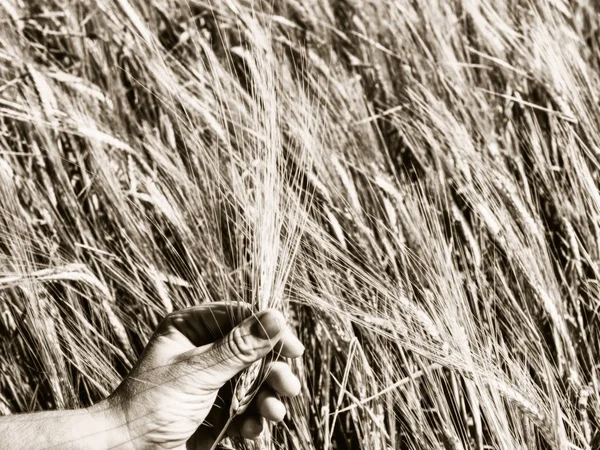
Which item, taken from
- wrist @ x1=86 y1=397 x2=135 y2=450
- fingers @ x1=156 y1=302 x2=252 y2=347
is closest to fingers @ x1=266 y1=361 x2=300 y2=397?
fingers @ x1=156 y1=302 x2=252 y2=347

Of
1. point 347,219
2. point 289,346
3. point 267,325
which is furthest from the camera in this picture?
point 347,219

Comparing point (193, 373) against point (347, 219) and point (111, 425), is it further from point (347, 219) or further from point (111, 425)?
point (347, 219)

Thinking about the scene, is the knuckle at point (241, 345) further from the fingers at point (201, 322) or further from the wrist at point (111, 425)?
the wrist at point (111, 425)

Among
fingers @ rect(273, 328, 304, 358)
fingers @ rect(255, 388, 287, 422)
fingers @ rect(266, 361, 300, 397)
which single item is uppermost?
fingers @ rect(273, 328, 304, 358)

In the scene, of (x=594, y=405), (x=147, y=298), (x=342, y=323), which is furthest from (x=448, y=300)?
(x=147, y=298)

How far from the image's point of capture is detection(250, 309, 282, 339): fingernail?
1.03 meters

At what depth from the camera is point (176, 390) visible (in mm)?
1127

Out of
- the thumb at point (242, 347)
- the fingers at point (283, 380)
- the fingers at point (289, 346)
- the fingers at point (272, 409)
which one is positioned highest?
the thumb at point (242, 347)

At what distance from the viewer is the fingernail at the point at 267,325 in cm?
103

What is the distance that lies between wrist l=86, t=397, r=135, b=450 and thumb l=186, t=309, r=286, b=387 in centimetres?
16

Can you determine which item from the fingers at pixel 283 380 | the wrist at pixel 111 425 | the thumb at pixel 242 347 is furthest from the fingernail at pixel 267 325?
the wrist at pixel 111 425

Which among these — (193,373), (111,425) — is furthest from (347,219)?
(111,425)

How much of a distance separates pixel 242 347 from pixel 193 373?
0.32 ft

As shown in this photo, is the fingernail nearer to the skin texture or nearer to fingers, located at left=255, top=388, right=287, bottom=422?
the skin texture
